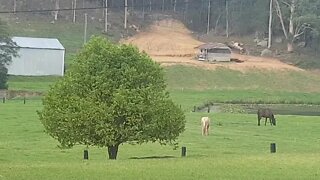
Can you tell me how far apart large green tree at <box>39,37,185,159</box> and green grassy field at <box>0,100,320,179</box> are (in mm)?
1053

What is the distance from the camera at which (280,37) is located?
420ft

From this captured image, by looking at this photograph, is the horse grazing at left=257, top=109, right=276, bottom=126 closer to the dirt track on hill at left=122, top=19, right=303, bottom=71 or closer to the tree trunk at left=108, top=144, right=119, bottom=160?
the tree trunk at left=108, top=144, right=119, bottom=160

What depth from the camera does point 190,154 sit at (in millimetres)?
33344

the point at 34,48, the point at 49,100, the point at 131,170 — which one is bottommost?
the point at 131,170

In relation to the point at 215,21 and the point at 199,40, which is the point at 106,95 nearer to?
the point at 199,40

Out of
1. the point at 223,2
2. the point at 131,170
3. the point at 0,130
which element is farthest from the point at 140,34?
the point at 131,170

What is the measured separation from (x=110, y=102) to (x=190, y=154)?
17.4ft

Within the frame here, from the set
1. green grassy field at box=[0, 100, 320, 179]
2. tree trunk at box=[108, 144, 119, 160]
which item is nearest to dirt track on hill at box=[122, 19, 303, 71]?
green grassy field at box=[0, 100, 320, 179]

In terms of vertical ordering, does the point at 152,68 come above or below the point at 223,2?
below

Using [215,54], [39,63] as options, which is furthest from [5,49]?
[215,54]

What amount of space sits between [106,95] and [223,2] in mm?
107237

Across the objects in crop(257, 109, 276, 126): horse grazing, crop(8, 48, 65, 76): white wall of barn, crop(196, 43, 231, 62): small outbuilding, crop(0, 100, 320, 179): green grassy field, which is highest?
crop(196, 43, 231, 62): small outbuilding

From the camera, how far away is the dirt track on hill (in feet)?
346

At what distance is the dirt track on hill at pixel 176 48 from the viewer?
4154 inches
